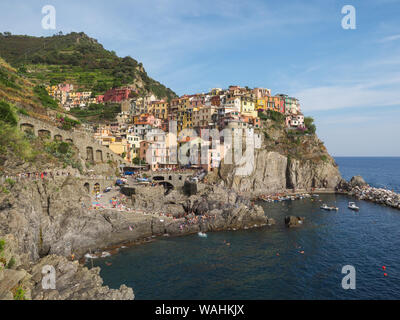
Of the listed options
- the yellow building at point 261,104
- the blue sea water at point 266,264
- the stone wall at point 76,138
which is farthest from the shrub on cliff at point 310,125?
the stone wall at point 76,138

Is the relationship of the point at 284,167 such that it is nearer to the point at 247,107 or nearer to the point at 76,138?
the point at 247,107

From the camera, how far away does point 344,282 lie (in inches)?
1137

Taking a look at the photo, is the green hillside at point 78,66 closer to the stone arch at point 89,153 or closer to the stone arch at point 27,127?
the stone arch at point 89,153

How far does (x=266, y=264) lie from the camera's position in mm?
33312

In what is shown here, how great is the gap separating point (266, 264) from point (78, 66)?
485 feet

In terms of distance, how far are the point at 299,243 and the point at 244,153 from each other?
120 ft

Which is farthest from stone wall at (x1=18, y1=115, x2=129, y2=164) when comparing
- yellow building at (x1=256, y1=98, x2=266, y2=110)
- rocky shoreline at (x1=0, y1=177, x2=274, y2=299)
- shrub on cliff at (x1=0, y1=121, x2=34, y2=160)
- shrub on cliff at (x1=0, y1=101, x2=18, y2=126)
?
yellow building at (x1=256, y1=98, x2=266, y2=110)

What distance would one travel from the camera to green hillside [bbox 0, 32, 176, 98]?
404ft

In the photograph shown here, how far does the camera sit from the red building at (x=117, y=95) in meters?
112

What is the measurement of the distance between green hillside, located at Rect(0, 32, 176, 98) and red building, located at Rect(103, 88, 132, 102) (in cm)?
587

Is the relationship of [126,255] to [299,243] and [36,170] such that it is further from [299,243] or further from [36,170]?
[299,243]

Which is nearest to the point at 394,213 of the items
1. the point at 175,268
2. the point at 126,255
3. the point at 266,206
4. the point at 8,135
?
the point at 266,206

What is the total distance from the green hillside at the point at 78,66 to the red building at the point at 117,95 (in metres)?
5.87
